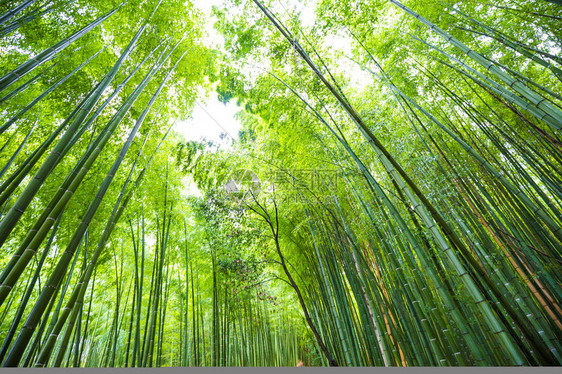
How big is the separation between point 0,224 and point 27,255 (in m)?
0.17

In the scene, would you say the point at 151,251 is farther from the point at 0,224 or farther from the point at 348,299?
the point at 0,224

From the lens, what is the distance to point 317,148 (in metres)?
3.58

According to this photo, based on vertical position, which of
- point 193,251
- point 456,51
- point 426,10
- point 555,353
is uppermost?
point 426,10

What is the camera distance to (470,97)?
365cm

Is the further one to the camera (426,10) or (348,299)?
(348,299)

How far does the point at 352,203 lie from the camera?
363 cm

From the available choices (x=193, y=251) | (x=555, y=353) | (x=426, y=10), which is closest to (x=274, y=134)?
(x=426, y=10)

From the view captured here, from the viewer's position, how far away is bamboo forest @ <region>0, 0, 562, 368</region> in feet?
7.45

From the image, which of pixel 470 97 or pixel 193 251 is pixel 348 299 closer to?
pixel 193 251

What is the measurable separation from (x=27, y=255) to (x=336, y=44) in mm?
3859

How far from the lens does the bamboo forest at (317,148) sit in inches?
89.4

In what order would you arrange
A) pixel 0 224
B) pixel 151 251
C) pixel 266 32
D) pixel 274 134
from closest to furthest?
1. pixel 0 224
2. pixel 266 32
3. pixel 274 134
4. pixel 151 251

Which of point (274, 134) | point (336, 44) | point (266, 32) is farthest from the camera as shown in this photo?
point (274, 134)

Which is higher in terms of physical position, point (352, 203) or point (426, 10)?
point (426, 10)
